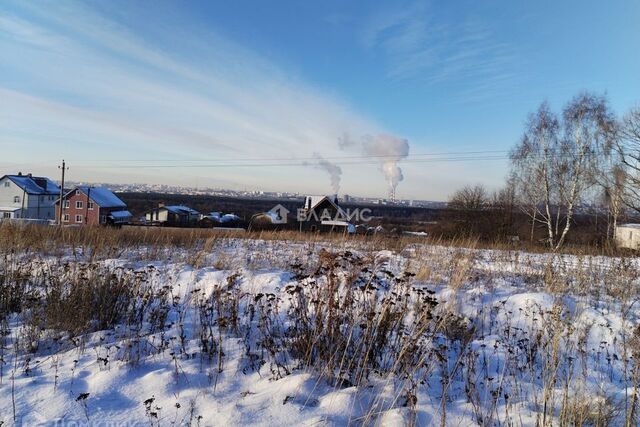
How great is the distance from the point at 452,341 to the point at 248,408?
2.16m

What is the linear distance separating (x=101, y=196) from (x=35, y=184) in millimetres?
10875

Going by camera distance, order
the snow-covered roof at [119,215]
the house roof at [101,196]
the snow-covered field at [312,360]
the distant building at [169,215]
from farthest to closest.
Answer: the distant building at [169,215]
the snow-covered roof at [119,215]
the house roof at [101,196]
the snow-covered field at [312,360]

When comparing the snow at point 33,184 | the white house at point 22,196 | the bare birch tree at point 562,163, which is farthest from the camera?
the snow at point 33,184

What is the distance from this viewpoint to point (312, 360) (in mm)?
2830

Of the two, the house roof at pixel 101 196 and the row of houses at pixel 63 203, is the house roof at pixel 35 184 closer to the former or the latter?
the row of houses at pixel 63 203

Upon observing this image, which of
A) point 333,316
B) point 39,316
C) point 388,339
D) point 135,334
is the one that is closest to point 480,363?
point 388,339

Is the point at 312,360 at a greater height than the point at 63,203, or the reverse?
the point at 312,360

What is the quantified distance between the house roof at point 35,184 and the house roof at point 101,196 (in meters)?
6.52

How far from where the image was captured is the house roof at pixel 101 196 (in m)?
48.9

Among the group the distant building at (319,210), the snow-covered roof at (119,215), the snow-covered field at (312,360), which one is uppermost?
the distant building at (319,210)

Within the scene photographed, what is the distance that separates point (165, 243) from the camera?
901cm

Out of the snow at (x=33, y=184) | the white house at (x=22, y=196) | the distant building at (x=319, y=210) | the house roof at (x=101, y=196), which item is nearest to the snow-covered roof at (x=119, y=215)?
the house roof at (x=101, y=196)

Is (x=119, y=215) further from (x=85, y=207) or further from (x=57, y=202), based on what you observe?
(x=57, y=202)

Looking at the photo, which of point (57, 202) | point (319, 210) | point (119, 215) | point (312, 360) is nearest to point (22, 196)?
point (57, 202)
